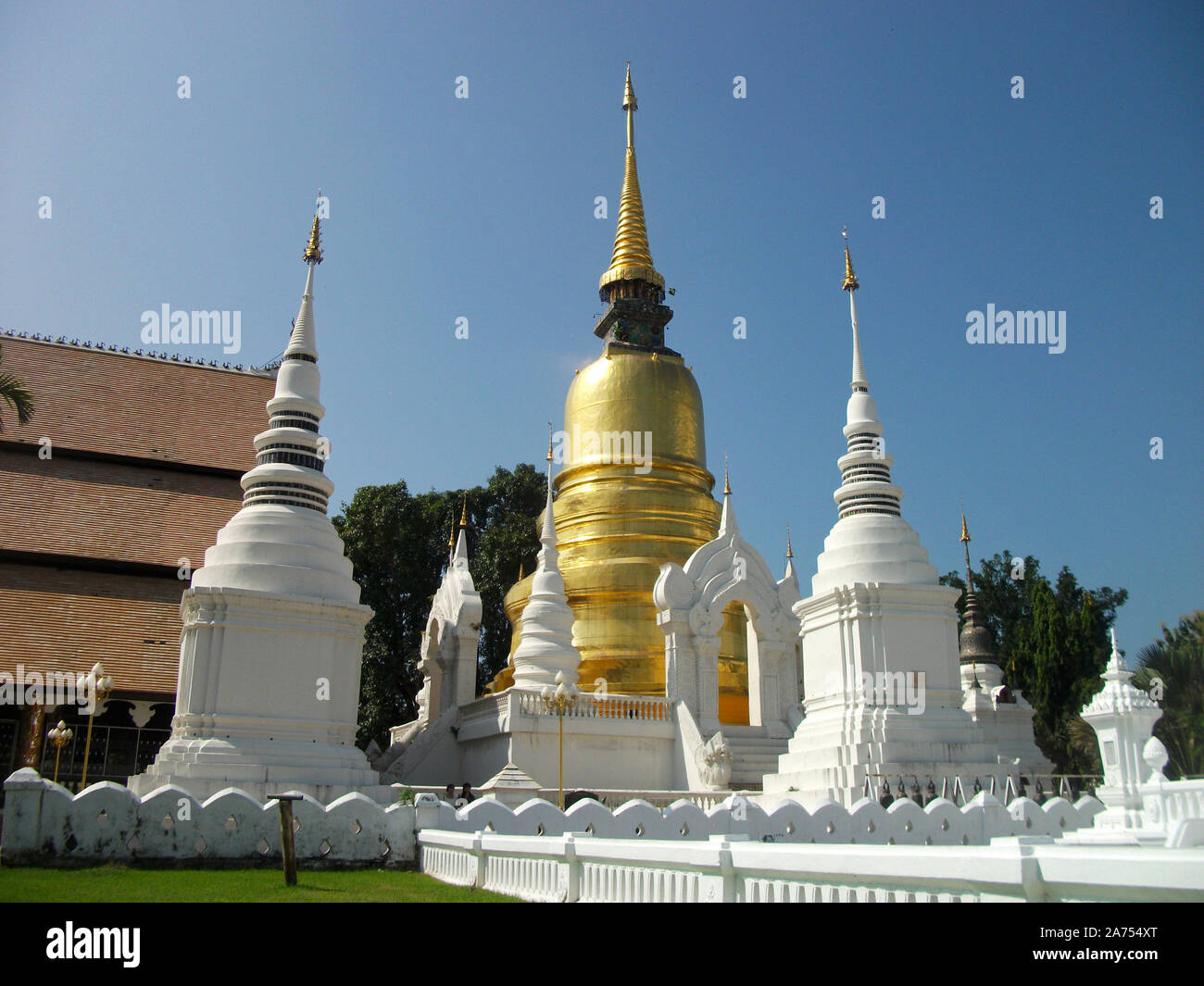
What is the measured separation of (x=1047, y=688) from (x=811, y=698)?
19.6 meters

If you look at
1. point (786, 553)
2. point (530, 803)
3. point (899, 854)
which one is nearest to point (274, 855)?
point (530, 803)

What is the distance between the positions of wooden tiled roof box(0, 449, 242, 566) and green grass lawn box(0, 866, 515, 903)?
45.3 ft

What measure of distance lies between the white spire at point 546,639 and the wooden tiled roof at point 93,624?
25.0 ft

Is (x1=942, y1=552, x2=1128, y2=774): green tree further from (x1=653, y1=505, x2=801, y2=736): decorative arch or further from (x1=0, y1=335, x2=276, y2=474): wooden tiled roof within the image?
(x1=0, y1=335, x2=276, y2=474): wooden tiled roof

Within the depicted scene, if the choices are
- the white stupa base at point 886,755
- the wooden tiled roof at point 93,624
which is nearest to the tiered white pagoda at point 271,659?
the wooden tiled roof at point 93,624

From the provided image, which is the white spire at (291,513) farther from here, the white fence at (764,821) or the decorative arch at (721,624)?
the decorative arch at (721,624)

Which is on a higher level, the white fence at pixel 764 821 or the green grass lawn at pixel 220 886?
the white fence at pixel 764 821

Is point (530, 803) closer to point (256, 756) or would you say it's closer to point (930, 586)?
point (256, 756)

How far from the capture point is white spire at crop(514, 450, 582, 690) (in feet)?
75.8

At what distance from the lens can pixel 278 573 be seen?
55.7 ft

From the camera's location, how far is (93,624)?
21.5 meters

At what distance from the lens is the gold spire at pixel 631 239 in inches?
1334

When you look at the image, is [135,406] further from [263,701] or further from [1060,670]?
[1060,670]

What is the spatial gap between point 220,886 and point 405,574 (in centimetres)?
2809
